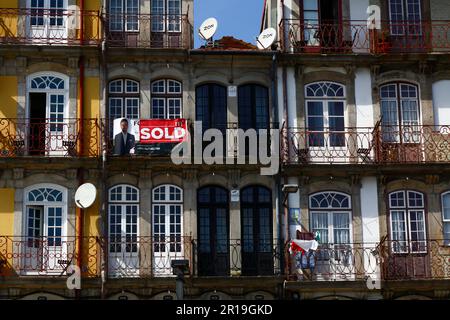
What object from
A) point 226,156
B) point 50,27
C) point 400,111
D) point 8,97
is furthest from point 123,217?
point 400,111

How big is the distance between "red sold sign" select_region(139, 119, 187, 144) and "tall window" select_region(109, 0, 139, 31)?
3.55 m

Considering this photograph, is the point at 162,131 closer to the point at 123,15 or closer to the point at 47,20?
the point at 123,15

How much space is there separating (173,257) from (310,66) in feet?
25.7

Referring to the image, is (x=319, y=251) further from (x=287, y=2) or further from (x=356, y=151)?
(x=287, y=2)

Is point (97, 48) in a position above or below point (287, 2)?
below

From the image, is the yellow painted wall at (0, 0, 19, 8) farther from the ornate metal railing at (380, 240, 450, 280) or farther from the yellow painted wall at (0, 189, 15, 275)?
the ornate metal railing at (380, 240, 450, 280)

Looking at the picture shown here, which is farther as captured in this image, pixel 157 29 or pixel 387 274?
pixel 157 29

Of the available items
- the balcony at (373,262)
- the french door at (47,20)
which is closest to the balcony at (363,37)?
the balcony at (373,262)

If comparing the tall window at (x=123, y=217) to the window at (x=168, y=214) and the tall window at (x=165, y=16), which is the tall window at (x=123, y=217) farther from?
the tall window at (x=165, y=16)

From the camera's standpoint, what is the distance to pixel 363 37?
29609 millimetres

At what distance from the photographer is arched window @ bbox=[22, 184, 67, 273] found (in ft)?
88.7

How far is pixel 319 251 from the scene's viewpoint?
27750 mm
